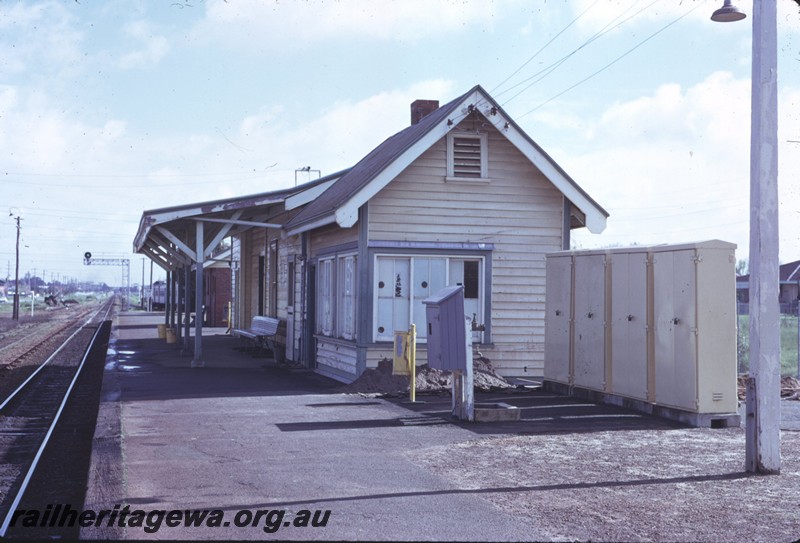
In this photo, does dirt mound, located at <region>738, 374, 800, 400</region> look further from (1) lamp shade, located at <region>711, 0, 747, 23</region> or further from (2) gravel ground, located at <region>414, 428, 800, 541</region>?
(1) lamp shade, located at <region>711, 0, 747, 23</region>

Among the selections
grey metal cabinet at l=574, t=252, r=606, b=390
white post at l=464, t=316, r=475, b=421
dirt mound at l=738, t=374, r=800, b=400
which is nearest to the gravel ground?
white post at l=464, t=316, r=475, b=421

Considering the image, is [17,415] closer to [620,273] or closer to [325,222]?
[325,222]

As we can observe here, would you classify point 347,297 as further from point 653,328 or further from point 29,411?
point 653,328

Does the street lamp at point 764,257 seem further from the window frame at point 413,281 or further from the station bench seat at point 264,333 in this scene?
the station bench seat at point 264,333

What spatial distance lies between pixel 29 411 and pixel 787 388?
504 inches

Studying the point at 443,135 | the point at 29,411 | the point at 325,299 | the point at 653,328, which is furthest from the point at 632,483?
the point at 325,299

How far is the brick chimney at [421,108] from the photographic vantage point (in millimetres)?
22031

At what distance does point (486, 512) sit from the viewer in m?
6.93

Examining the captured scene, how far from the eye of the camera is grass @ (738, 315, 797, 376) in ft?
69.2

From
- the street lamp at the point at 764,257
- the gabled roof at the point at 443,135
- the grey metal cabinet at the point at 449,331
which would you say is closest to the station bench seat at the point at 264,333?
the gabled roof at the point at 443,135

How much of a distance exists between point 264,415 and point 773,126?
23.8 ft

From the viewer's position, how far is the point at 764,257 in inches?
339

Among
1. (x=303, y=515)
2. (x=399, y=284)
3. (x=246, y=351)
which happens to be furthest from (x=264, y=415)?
(x=246, y=351)

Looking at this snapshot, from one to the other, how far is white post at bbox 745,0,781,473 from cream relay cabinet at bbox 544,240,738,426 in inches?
113
